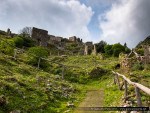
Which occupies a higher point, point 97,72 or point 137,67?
point 137,67

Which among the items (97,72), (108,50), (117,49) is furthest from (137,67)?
(108,50)

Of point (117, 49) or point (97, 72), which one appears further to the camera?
point (117, 49)

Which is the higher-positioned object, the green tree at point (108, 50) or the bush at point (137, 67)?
the green tree at point (108, 50)

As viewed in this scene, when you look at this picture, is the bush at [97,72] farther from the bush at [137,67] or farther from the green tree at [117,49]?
the green tree at [117,49]

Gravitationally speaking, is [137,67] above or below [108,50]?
below

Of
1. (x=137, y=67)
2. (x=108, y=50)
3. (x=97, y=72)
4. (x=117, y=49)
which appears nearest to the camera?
(x=137, y=67)

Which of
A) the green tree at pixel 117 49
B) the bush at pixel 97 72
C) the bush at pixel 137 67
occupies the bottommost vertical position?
the bush at pixel 97 72

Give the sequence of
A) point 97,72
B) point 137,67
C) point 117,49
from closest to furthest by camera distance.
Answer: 1. point 137,67
2. point 97,72
3. point 117,49

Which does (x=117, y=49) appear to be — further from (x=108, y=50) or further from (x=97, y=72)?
(x=97, y=72)

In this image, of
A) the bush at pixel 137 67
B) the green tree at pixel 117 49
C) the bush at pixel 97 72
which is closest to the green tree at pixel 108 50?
the green tree at pixel 117 49

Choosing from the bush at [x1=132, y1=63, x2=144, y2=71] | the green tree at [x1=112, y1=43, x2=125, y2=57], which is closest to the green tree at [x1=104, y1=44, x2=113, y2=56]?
the green tree at [x1=112, y1=43, x2=125, y2=57]

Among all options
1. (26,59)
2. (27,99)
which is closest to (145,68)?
(26,59)

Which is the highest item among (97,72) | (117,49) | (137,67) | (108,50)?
(108,50)

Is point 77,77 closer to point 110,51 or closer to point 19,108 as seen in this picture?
point 19,108
